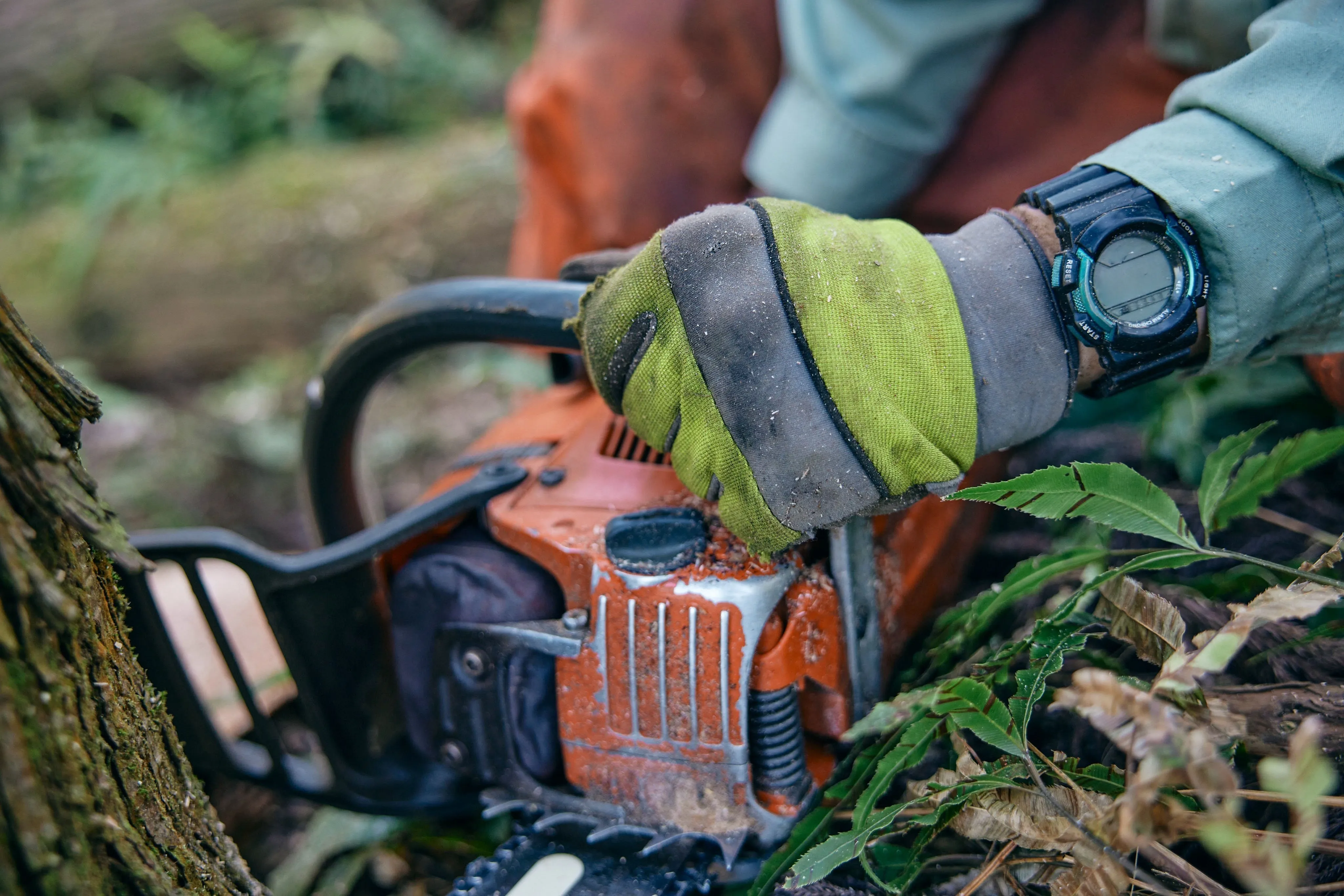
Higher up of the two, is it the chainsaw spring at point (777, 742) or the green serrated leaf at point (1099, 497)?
the green serrated leaf at point (1099, 497)

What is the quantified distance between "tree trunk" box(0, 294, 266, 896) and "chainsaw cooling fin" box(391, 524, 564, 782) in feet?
1.10

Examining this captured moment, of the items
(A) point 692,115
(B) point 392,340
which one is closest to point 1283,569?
(B) point 392,340

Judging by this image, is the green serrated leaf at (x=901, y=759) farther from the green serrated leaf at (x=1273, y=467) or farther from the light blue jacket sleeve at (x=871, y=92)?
the light blue jacket sleeve at (x=871, y=92)

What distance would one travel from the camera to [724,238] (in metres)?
0.86

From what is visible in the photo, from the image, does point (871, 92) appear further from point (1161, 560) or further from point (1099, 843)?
point (1099, 843)

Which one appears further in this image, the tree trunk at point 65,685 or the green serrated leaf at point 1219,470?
the green serrated leaf at point 1219,470

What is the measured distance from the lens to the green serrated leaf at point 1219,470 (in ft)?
3.10

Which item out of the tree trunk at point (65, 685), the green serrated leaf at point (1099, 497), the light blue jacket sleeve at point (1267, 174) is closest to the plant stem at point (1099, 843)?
the green serrated leaf at point (1099, 497)

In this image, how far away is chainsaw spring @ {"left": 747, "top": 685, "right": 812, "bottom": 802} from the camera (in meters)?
0.98

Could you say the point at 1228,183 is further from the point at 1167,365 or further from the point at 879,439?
the point at 879,439

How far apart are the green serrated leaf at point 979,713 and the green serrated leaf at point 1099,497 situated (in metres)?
0.19

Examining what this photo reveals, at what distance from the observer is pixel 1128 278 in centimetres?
91

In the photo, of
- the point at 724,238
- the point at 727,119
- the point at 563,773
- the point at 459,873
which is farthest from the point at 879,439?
the point at 727,119

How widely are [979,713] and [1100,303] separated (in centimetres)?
42
